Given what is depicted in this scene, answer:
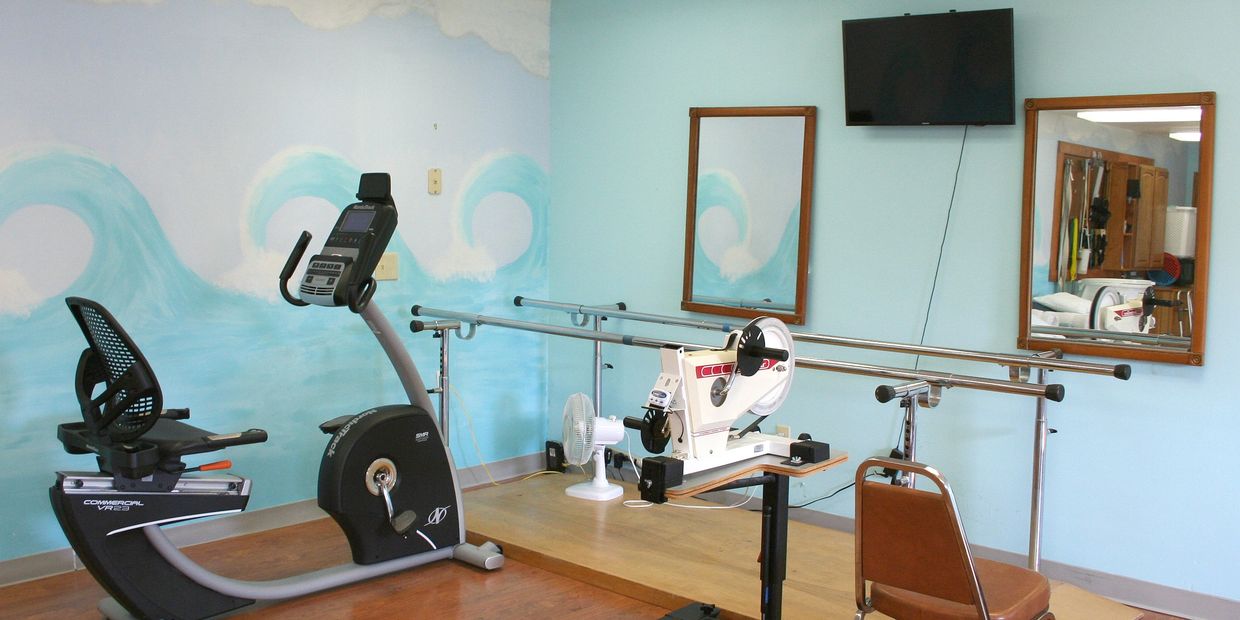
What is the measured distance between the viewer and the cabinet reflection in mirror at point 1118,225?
3.60 metres

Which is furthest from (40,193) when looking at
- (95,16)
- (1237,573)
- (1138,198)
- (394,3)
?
(1237,573)

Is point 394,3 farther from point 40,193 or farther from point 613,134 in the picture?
point 40,193

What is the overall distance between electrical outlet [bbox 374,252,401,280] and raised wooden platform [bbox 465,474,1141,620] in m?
1.11

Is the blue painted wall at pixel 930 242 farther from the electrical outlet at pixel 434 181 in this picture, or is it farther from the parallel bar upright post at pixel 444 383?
the parallel bar upright post at pixel 444 383

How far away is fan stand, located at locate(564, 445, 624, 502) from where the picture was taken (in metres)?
4.78

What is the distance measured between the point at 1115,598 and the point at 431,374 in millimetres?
3126

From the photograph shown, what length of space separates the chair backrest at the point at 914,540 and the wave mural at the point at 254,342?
2.84m

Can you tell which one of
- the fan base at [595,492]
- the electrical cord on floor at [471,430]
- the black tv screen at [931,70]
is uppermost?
the black tv screen at [931,70]

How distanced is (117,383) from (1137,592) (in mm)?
3600

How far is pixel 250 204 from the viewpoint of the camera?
14.3 ft

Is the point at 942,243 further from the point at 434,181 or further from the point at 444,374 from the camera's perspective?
the point at 434,181

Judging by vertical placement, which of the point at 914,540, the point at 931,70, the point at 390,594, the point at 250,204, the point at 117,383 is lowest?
the point at 390,594

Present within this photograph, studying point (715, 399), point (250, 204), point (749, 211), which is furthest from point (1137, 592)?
point (250, 204)

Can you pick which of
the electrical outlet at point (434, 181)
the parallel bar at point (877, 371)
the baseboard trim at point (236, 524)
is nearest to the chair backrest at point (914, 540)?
the parallel bar at point (877, 371)
